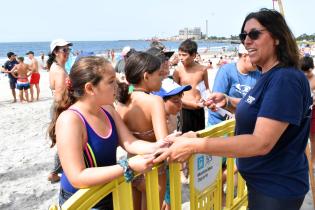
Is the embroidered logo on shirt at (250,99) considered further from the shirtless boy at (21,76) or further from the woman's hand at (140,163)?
the shirtless boy at (21,76)

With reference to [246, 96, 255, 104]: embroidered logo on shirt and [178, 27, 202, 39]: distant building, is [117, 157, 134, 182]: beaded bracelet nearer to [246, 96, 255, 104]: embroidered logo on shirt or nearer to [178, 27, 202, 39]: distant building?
[246, 96, 255, 104]: embroidered logo on shirt

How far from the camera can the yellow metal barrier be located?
4.73ft

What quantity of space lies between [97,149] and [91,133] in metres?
0.10

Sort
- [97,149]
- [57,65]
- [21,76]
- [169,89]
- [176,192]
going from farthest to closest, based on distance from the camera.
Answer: [21,76], [57,65], [169,89], [176,192], [97,149]

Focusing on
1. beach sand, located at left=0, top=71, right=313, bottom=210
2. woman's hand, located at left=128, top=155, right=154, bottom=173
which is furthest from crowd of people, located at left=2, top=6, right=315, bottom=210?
beach sand, located at left=0, top=71, right=313, bottom=210

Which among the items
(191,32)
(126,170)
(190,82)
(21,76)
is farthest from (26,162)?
(191,32)

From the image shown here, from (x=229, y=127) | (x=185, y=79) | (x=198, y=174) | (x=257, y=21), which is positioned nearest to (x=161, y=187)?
(x=198, y=174)

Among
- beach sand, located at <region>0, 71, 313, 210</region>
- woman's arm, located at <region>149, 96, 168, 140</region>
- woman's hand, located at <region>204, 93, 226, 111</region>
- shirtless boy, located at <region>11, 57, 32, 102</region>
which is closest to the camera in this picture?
woman's arm, located at <region>149, 96, 168, 140</region>

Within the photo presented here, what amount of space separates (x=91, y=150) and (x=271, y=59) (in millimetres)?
1104

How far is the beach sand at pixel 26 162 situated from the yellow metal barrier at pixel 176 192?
120 cm

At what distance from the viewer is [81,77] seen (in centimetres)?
181

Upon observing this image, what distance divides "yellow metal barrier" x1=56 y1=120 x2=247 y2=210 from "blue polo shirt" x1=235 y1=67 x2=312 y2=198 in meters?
0.41

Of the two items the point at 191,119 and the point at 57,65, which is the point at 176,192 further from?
the point at 57,65

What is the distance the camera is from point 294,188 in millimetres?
1749
